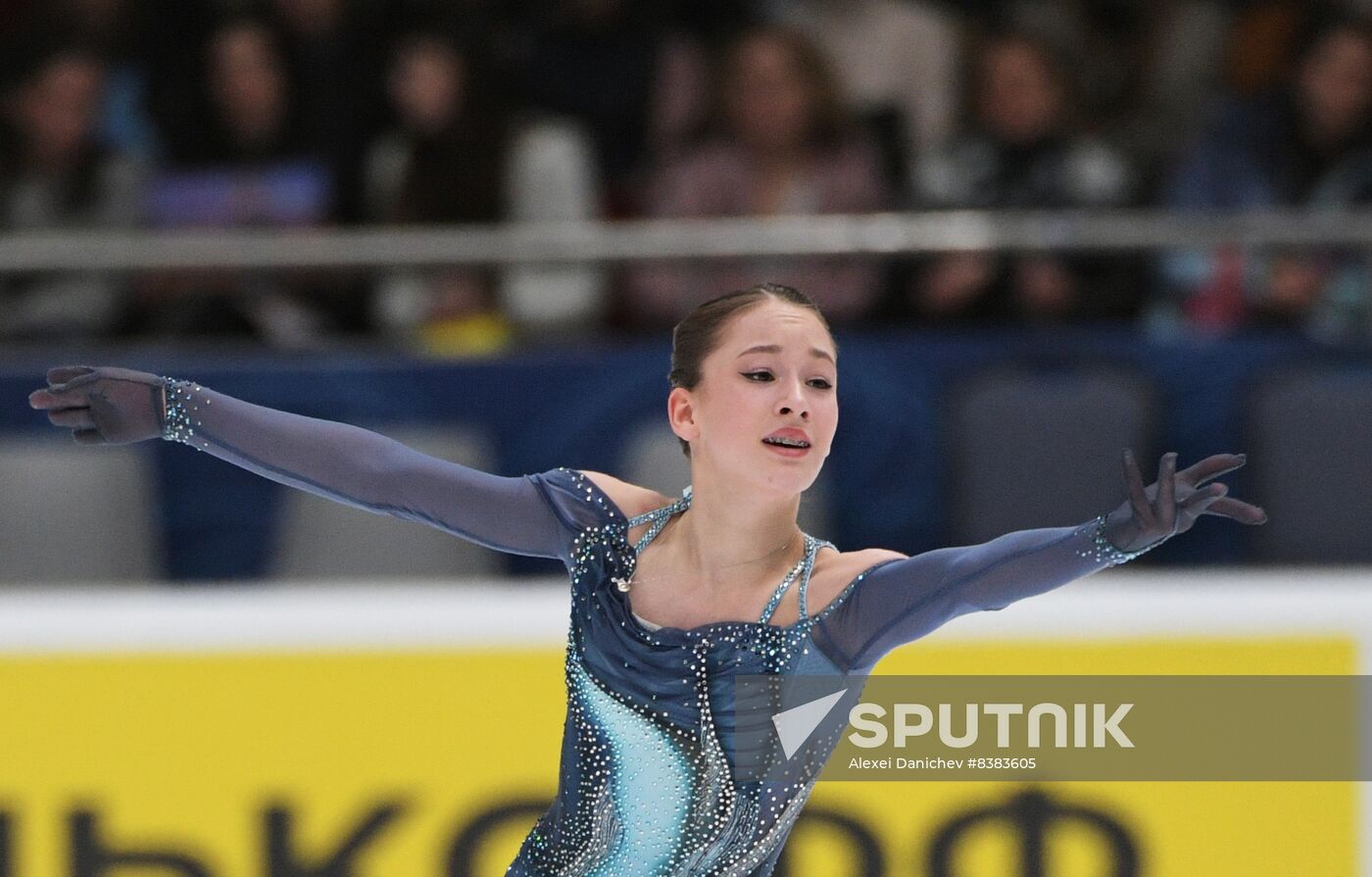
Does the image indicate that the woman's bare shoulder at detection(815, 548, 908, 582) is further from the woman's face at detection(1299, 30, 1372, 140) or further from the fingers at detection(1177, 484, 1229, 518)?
the woman's face at detection(1299, 30, 1372, 140)

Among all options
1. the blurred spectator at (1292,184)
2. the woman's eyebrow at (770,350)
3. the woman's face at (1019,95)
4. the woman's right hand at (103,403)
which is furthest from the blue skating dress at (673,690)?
the woman's face at (1019,95)

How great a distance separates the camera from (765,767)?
8.16 ft

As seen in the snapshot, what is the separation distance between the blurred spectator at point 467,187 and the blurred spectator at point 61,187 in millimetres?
768

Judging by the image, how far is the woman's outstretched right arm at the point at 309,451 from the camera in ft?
8.11

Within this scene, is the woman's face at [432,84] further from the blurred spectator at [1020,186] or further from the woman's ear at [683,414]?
the woman's ear at [683,414]

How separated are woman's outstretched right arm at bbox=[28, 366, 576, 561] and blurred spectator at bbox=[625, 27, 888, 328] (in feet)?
8.94

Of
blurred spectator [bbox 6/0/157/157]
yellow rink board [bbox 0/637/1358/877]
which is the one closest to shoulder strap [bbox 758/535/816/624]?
yellow rink board [bbox 0/637/1358/877]

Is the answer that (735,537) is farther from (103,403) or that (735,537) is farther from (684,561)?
(103,403)

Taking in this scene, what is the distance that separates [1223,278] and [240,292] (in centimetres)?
274

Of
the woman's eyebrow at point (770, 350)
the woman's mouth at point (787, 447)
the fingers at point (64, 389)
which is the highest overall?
the woman's eyebrow at point (770, 350)

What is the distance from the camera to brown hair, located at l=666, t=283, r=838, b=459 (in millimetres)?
2414

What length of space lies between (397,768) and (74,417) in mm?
1028

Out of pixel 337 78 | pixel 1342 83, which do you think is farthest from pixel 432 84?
pixel 1342 83

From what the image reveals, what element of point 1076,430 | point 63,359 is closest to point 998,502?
point 1076,430
